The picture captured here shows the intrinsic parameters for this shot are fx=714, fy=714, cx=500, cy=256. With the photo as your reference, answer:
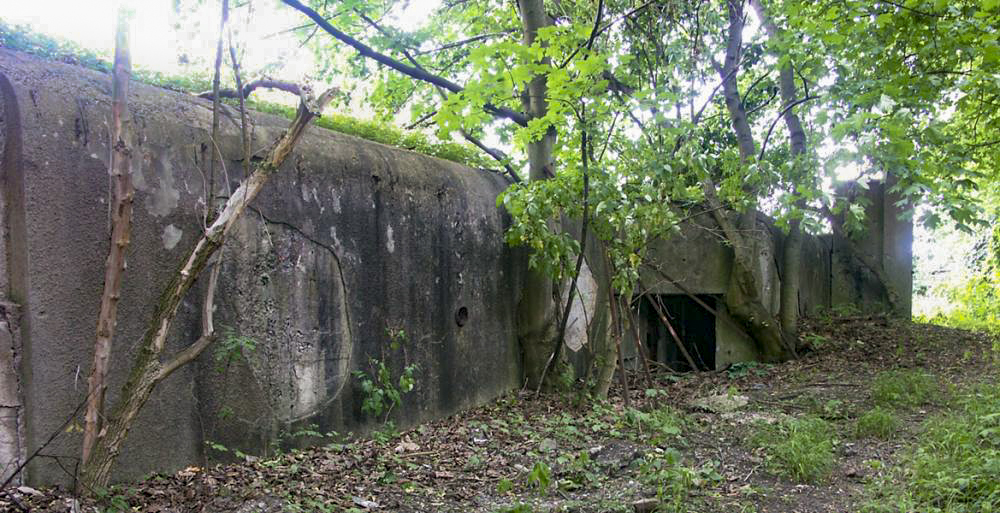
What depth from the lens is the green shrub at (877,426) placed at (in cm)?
471

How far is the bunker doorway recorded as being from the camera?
28.0ft

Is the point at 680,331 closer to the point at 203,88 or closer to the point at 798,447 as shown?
the point at 798,447

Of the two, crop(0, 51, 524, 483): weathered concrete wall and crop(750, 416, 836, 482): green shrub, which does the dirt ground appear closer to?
crop(750, 416, 836, 482): green shrub

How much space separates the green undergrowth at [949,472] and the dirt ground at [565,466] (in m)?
0.16

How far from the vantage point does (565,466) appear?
4109 millimetres

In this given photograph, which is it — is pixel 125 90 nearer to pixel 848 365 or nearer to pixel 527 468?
pixel 527 468

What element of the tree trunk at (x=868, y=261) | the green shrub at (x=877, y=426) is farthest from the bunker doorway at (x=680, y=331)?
the green shrub at (x=877, y=426)

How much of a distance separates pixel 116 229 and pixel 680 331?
7233 millimetres

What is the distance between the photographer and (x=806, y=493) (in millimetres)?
3670

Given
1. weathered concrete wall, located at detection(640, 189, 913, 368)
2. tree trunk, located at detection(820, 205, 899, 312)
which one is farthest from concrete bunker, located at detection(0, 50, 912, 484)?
tree trunk, located at detection(820, 205, 899, 312)

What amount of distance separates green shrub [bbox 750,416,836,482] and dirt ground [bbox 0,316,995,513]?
0.05 metres

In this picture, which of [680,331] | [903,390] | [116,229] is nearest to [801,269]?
[680,331]

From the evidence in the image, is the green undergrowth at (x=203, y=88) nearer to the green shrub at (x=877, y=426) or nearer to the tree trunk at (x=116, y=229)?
the tree trunk at (x=116, y=229)

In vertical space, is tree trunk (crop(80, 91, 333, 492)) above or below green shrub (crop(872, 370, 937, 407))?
above
